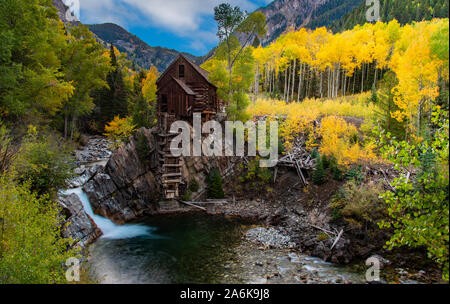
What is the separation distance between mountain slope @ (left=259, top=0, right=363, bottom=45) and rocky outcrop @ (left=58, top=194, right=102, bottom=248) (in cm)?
16616

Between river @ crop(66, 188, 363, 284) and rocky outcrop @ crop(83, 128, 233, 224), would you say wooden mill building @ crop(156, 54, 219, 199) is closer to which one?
rocky outcrop @ crop(83, 128, 233, 224)

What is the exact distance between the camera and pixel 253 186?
67.4ft

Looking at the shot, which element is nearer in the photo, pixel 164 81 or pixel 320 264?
pixel 320 264

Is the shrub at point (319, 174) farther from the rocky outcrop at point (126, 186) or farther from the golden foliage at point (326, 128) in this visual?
the rocky outcrop at point (126, 186)

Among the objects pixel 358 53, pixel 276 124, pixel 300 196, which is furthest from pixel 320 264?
pixel 358 53

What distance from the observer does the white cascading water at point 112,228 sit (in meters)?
14.8

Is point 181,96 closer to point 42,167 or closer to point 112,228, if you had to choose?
point 112,228

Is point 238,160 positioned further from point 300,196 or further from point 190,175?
point 300,196

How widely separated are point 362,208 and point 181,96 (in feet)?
58.3

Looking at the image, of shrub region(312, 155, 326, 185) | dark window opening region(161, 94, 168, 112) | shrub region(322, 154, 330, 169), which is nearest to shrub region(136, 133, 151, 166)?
dark window opening region(161, 94, 168, 112)

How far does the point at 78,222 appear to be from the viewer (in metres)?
13.4

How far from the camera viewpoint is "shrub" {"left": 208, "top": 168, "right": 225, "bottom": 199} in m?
20.2

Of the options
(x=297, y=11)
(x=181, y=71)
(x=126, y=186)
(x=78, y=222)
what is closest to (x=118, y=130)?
(x=181, y=71)
